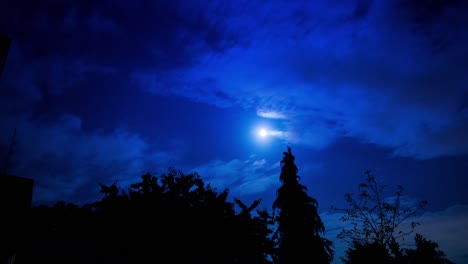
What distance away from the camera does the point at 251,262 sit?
1327 centimetres

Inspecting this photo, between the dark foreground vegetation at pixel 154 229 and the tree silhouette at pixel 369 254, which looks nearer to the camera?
the dark foreground vegetation at pixel 154 229

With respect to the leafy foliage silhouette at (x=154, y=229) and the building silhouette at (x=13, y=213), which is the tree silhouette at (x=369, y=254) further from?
the building silhouette at (x=13, y=213)

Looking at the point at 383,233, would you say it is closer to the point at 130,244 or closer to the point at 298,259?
the point at 298,259

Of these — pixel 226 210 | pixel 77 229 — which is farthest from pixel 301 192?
pixel 77 229

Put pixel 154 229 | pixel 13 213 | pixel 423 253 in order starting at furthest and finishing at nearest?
pixel 423 253, pixel 154 229, pixel 13 213

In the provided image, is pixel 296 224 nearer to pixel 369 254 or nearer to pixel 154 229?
pixel 369 254

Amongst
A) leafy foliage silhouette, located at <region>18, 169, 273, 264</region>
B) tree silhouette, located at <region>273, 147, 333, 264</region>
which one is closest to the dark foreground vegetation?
leafy foliage silhouette, located at <region>18, 169, 273, 264</region>

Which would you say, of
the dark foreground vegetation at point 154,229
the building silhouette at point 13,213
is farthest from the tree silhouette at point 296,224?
the building silhouette at point 13,213

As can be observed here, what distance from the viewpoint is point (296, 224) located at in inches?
924

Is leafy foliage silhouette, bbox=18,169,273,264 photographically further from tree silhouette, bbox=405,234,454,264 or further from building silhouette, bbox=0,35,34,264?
tree silhouette, bbox=405,234,454,264

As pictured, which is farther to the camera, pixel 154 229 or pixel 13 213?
pixel 154 229

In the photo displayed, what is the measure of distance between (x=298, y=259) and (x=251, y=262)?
10.7m

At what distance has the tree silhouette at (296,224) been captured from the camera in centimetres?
2230

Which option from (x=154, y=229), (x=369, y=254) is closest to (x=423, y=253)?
(x=369, y=254)
